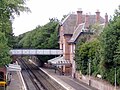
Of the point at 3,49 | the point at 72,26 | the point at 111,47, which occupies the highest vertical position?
the point at 72,26

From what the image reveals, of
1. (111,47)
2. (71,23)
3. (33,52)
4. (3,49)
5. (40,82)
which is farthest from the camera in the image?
(33,52)

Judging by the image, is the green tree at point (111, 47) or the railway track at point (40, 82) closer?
the green tree at point (111, 47)

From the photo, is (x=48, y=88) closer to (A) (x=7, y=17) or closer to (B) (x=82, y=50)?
(B) (x=82, y=50)

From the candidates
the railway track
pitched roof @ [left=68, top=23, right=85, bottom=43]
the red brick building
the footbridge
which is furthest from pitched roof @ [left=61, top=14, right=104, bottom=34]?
the railway track

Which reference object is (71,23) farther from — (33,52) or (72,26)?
(33,52)

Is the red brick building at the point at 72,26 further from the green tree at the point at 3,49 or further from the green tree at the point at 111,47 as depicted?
the green tree at the point at 3,49

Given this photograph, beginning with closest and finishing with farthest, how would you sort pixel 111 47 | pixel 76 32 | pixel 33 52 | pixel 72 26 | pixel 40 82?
pixel 111 47 → pixel 40 82 → pixel 76 32 → pixel 72 26 → pixel 33 52

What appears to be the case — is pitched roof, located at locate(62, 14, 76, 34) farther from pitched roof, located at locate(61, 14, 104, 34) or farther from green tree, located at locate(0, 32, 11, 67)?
green tree, located at locate(0, 32, 11, 67)

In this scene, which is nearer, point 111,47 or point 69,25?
point 111,47

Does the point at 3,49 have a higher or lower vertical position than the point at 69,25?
lower

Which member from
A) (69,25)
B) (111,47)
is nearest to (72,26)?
(69,25)

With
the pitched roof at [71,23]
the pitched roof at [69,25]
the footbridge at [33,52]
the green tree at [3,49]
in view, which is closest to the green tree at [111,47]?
the green tree at [3,49]

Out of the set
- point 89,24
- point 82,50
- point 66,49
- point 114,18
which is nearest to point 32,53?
point 66,49

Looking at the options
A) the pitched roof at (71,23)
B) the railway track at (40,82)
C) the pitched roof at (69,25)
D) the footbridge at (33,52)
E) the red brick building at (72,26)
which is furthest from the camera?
the footbridge at (33,52)
